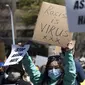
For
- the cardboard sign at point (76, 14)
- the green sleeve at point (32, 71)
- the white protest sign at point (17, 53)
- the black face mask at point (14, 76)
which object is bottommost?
the black face mask at point (14, 76)

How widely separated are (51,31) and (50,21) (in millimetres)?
161

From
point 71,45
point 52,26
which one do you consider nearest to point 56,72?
point 71,45

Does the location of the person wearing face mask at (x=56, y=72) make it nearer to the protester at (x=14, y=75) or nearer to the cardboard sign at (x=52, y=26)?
the cardboard sign at (x=52, y=26)

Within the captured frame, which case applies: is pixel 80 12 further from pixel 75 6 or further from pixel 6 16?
pixel 6 16

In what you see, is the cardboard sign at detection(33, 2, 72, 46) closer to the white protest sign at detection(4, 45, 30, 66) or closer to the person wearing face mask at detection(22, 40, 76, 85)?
the person wearing face mask at detection(22, 40, 76, 85)

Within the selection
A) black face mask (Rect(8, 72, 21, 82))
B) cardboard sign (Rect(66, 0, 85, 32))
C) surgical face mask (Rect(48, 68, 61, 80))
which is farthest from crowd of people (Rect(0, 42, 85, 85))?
black face mask (Rect(8, 72, 21, 82))

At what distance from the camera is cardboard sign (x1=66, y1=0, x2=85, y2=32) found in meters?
5.49

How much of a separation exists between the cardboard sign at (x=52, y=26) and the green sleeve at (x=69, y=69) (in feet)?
1.51

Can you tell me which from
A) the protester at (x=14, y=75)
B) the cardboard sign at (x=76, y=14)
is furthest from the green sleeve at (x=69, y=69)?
the protester at (x=14, y=75)

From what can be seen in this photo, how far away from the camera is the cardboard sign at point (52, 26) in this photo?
5945mm

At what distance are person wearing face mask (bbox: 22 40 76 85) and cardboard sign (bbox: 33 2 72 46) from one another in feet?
0.85

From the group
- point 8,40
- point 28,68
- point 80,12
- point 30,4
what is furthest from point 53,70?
point 30,4

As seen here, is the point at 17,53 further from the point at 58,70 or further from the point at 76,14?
the point at 76,14

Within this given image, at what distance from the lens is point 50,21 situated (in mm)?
6094
